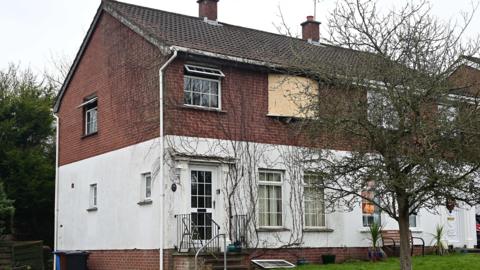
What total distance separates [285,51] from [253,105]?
2891 millimetres

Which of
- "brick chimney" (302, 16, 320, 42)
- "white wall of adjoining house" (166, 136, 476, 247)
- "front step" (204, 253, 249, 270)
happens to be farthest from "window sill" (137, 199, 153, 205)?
"brick chimney" (302, 16, 320, 42)

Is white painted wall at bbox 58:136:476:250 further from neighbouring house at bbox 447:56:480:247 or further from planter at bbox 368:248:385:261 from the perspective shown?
neighbouring house at bbox 447:56:480:247

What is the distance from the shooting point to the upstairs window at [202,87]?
62.6 ft

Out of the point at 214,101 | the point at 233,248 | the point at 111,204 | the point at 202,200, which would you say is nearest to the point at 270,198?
the point at 202,200

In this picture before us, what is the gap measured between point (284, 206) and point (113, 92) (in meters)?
6.46

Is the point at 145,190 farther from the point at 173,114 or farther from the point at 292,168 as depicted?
the point at 292,168

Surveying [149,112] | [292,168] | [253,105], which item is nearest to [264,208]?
[292,168]

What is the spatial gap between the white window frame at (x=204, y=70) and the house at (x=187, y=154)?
3 centimetres

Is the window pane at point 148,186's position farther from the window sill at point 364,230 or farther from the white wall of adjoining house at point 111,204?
the window sill at point 364,230

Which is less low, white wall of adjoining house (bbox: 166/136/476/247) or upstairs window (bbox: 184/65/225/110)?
upstairs window (bbox: 184/65/225/110)

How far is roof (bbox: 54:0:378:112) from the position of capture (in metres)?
19.5

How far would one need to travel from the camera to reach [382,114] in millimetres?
12547

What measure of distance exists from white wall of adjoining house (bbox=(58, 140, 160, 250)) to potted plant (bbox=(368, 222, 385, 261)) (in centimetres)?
693

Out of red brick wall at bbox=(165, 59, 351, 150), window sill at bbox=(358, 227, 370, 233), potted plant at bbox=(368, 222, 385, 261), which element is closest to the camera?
red brick wall at bbox=(165, 59, 351, 150)
